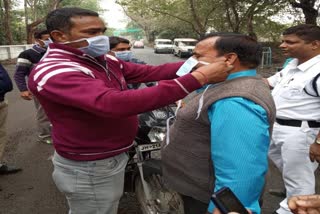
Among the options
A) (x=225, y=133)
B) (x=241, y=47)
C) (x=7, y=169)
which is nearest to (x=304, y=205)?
(x=225, y=133)

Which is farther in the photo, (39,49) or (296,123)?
(39,49)

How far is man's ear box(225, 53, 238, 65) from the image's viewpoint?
1.71 meters

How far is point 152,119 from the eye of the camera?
Result: 2955 millimetres

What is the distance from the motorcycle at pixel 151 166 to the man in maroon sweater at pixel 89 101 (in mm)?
623

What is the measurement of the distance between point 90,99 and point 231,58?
0.72m

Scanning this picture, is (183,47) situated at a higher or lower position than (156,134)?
lower

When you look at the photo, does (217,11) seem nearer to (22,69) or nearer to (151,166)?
(22,69)

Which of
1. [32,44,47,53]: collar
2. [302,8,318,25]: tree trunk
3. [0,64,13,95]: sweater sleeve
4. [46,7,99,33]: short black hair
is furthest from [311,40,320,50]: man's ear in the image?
[302,8,318,25]: tree trunk

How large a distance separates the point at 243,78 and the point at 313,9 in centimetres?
1491

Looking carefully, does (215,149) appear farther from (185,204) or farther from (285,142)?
(285,142)

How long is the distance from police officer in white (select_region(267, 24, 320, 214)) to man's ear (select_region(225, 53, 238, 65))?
140cm

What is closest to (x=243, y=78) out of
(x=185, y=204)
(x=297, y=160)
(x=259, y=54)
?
(x=259, y=54)

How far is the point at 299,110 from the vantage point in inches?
116

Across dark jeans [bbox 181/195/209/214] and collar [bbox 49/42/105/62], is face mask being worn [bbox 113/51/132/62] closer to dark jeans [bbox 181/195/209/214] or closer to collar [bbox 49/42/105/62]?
collar [bbox 49/42/105/62]
